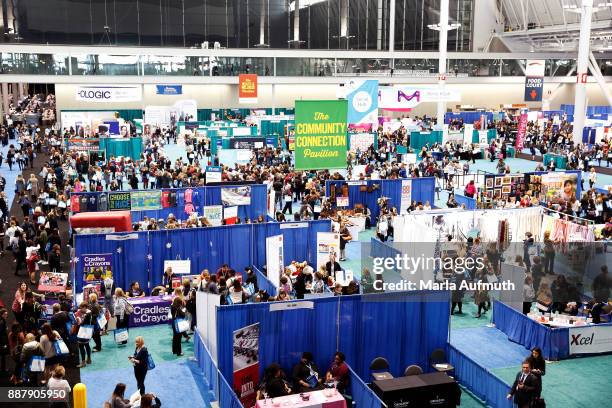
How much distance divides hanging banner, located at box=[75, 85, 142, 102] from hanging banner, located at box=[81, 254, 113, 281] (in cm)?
2297

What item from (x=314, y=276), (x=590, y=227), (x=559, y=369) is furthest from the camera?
(x=590, y=227)

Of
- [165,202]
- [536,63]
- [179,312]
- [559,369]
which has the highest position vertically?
[536,63]

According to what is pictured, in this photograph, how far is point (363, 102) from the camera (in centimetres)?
2238

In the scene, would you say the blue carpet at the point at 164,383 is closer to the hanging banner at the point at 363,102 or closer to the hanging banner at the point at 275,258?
the hanging banner at the point at 275,258

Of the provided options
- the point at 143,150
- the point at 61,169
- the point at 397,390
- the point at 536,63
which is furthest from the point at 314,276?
the point at 536,63

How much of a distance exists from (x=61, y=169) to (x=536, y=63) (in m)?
34.7

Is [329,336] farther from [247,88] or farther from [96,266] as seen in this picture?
[247,88]

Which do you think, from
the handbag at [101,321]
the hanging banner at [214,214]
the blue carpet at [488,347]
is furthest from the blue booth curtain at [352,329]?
the hanging banner at [214,214]

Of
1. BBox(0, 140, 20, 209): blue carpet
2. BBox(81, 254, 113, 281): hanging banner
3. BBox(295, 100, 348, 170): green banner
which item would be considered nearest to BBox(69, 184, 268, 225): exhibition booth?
BBox(81, 254, 113, 281): hanging banner

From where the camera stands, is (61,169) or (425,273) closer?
(425,273)

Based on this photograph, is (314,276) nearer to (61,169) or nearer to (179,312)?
(179,312)

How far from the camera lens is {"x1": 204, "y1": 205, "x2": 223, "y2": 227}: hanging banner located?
74.4 ft

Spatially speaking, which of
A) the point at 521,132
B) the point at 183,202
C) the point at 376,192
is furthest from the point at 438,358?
the point at 521,132

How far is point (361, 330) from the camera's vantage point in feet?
41.2
